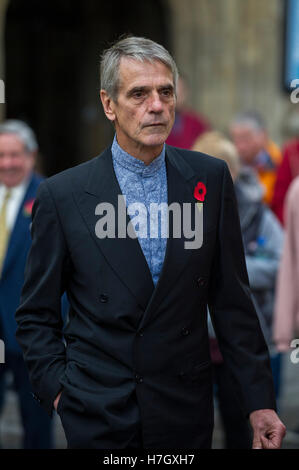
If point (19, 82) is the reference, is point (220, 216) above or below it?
below

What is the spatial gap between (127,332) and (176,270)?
256 millimetres

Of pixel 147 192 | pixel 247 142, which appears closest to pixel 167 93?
pixel 147 192

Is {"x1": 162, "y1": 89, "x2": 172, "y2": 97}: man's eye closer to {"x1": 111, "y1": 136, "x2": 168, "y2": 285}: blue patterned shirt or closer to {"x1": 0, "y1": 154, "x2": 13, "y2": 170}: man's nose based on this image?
{"x1": 111, "y1": 136, "x2": 168, "y2": 285}: blue patterned shirt

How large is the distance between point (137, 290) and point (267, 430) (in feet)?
2.13

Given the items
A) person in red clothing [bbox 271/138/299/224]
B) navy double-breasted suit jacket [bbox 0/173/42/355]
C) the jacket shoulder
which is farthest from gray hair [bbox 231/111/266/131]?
the jacket shoulder

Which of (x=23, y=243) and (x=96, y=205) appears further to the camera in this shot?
(x=23, y=243)

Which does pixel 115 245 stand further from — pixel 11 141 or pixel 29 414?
pixel 11 141

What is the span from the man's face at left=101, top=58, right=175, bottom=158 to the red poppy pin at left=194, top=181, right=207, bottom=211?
0.20 m

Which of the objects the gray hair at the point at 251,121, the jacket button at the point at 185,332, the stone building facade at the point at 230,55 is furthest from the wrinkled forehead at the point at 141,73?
the stone building facade at the point at 230,55

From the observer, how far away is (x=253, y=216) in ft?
16.3

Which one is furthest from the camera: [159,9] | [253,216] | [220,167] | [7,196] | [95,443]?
[159,9]
